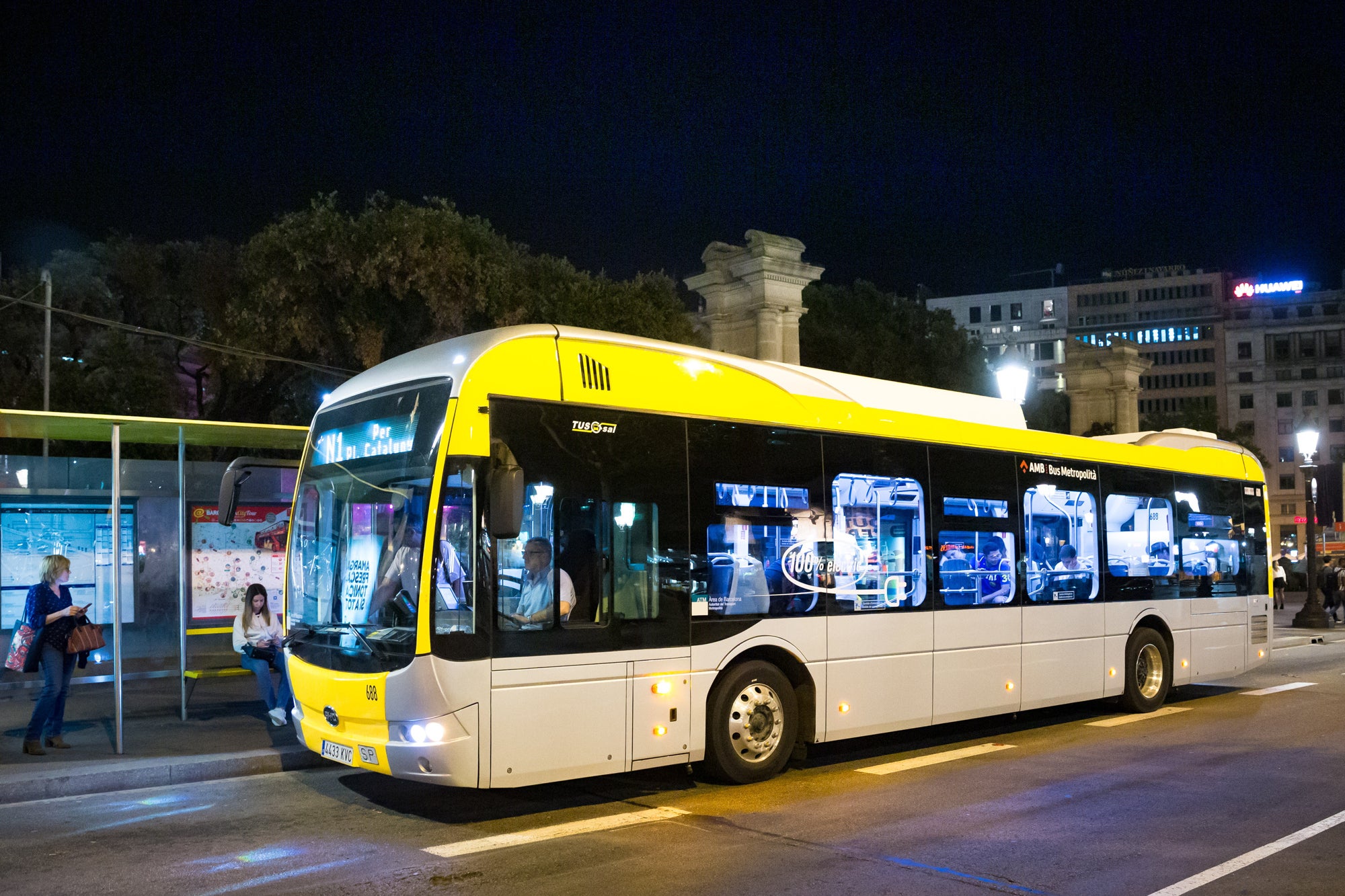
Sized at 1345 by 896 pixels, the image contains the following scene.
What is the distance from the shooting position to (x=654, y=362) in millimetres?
8547

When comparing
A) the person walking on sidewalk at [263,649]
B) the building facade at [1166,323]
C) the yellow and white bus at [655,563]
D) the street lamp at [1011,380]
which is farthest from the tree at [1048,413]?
the building facade at [1166,323]

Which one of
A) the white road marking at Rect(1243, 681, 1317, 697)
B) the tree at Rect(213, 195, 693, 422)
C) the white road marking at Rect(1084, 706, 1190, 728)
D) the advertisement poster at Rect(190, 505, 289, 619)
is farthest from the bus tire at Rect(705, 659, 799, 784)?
the tree at Rect(213, 195, 693, 422)

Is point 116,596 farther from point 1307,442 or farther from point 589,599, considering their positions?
point 1307,442

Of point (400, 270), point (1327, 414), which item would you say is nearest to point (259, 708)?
point (400, 270)

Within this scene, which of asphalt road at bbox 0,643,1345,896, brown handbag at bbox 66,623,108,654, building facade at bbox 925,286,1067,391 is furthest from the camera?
building facade at bbox 925,286,1067,391

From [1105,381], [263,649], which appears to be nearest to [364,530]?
[263,649]

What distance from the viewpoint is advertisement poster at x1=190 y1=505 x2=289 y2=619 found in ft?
46.1

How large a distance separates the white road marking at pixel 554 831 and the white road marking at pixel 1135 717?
6022 mm

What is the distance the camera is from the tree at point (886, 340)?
132ft

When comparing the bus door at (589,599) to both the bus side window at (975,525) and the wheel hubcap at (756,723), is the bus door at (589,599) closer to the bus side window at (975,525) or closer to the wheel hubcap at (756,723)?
the wheel hubcap at (756,723)

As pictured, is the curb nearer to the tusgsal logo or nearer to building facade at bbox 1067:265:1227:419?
the tusgsal logo

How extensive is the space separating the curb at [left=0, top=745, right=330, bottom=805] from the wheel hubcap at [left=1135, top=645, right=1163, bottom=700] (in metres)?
8.77

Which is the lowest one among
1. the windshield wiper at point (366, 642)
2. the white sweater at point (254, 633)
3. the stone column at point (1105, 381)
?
the white sweater at point (254, 633)

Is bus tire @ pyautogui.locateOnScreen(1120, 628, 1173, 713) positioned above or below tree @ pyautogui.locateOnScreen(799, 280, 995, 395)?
below
